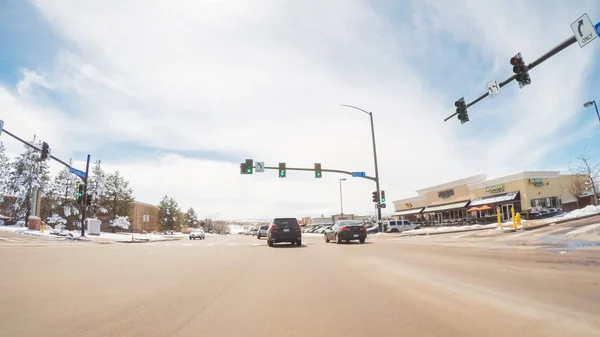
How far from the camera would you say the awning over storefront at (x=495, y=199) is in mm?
42922

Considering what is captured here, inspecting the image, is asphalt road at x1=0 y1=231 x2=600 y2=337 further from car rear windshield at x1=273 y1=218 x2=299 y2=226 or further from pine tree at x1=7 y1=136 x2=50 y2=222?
pine tree at x1=7 y1=136 x2=50 y2=222

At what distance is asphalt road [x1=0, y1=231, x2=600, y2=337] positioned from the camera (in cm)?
396

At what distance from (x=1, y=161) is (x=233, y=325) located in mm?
66872

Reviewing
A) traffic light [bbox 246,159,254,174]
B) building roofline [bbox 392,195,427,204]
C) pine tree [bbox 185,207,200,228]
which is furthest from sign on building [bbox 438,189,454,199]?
pine tree [bbox 185,207,200,228]

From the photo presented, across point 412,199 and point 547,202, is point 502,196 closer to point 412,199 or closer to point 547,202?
point 547,202

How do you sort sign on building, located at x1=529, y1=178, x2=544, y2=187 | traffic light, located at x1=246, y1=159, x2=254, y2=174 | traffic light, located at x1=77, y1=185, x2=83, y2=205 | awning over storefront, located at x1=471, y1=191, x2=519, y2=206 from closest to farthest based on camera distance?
traffic light, located at x1=77, y1=185, x2=83, y2=205 → traffic light, located at x1=246, y1=159, x2=254, y2=174 → sign on building, located at x1=529, y1=178, x2=544, y2=187 → awning over storefront, located at x1=471, y1=191, x2=519, y2=206

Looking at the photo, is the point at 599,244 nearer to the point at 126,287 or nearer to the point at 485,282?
the point at 485,282

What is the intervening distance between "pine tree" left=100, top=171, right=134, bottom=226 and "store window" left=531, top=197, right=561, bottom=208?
2491 inches

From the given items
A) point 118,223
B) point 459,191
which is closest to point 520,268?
point 459,191

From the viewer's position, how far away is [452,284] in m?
Result: 6.68

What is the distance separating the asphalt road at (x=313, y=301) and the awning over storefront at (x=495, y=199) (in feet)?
125

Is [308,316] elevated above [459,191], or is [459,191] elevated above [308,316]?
[459,191]

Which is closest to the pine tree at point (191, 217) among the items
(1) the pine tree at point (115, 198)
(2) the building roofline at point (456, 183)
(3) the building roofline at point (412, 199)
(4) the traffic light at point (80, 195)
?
(1) the pine tree at point (115, 198)

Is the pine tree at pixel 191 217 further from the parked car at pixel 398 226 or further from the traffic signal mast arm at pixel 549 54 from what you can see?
the traffic signal mast arm at pixel 549 54
